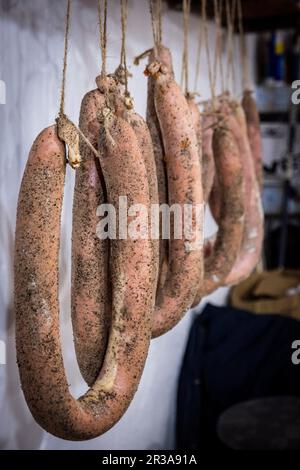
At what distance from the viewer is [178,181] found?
47.6 inches

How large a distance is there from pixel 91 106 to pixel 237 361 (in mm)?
2018

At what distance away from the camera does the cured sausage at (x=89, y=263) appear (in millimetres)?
1022

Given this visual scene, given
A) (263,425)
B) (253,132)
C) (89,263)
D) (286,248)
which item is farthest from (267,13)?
(286,248)

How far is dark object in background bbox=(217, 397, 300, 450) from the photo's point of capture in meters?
2.05

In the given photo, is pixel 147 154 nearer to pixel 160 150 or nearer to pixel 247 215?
pixel 160 150

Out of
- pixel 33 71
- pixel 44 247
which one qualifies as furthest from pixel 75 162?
pixel 33 71

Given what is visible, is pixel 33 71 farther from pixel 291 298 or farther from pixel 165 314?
pixel 291 298

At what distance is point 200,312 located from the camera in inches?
114

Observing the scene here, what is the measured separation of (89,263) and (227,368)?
1.91 metres

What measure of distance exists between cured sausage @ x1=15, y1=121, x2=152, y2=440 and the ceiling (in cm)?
149

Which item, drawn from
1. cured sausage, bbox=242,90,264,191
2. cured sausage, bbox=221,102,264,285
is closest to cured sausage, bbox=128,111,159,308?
cured sausage, bbox=221,102,264,285

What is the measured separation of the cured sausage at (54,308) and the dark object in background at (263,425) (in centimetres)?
122

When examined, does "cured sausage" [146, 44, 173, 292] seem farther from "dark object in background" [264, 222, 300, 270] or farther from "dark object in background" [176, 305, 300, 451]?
"dark object in background" [264, 222, 300, 270]

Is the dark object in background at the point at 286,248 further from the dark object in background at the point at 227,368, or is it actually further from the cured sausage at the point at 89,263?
the cured sausage at the point at 89,263
